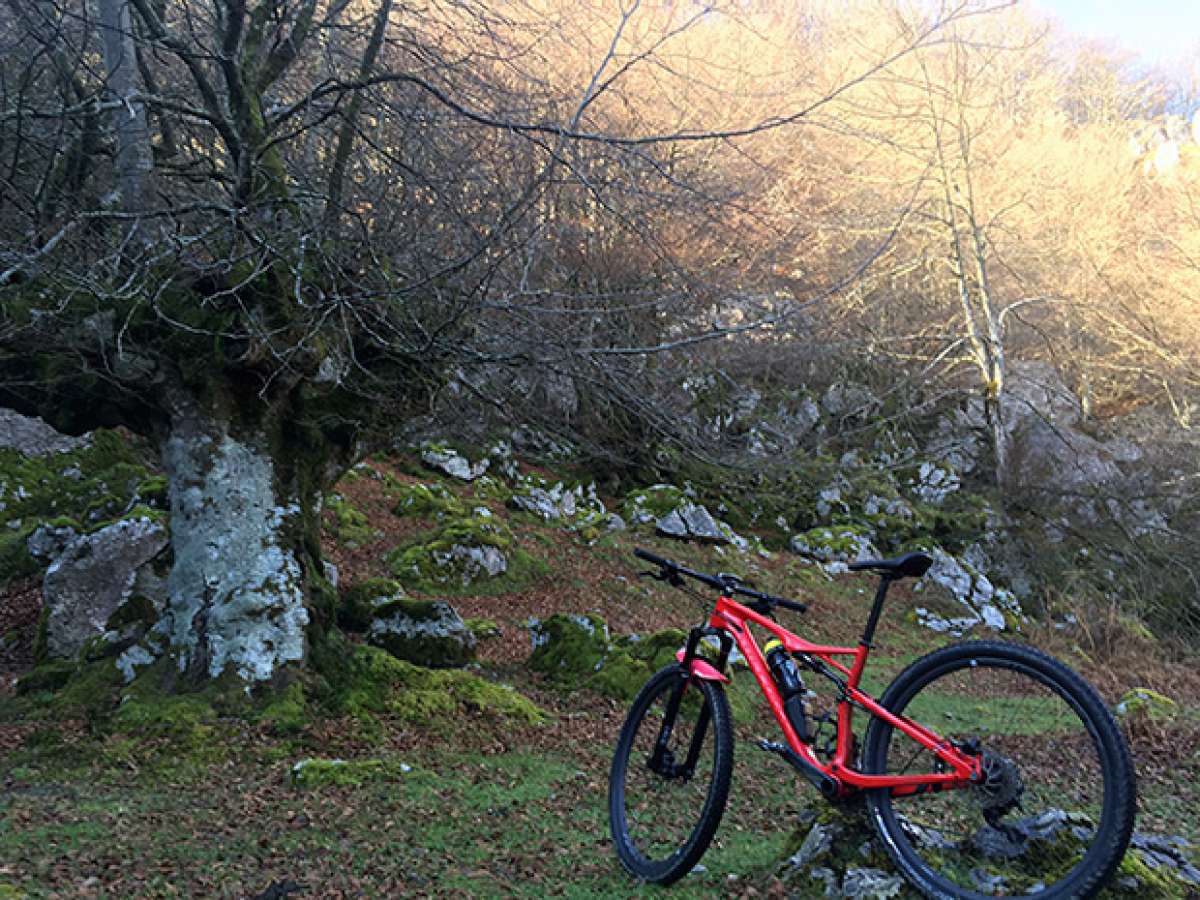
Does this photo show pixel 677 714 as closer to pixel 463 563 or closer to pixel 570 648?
pixel 570 648

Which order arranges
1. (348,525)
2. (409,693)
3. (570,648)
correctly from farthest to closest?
1. (348,525)
2. (570,648)
3. (409,693)

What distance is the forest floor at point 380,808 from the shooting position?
331cm

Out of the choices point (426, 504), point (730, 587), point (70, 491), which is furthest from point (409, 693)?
point (426, 504)

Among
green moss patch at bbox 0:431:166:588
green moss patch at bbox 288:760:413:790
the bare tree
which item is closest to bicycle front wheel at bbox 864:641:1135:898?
the bare tree

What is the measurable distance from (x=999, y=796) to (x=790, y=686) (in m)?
0.72

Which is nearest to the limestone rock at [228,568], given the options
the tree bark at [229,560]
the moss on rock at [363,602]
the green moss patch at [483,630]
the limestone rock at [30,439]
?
the tree bark at [229,560]

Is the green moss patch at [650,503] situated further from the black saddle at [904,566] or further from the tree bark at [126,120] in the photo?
the black saddle at [904,566]

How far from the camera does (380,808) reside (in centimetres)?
417

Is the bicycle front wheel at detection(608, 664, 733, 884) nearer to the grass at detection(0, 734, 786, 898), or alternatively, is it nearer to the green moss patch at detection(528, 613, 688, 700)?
the grass at detection(0, 734, 786, 898)

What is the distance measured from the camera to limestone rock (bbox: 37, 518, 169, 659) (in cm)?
698

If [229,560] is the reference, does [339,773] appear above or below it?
below


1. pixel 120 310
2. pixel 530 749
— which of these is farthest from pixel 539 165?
pixel 530 749

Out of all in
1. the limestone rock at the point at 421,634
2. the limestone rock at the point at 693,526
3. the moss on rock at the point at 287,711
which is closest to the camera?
the moss on rock at the point at 287,711

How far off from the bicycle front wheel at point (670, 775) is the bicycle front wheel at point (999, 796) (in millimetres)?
600
